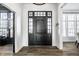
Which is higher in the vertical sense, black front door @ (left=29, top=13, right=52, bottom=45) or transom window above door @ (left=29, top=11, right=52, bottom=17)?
transom window above door @ (left=29, top=11, right=52, bottom=17)

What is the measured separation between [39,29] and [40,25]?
7.0 inches

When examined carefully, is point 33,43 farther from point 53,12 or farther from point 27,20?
point 53,12

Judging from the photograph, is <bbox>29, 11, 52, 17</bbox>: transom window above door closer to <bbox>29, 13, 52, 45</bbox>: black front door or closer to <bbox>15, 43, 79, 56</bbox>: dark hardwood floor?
<bbox>29, 13, 52, 45</bbox>: black front door

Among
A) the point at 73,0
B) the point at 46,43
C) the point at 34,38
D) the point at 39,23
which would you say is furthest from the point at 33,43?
the point at 73,0

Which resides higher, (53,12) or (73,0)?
(53,12)

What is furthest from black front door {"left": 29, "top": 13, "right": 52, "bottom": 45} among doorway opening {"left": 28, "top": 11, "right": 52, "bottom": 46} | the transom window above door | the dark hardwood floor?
the dark hardwood floor

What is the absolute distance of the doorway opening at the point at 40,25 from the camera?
16.3 feet

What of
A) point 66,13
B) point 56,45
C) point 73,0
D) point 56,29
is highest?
point 66,13

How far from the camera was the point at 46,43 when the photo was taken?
188 inches

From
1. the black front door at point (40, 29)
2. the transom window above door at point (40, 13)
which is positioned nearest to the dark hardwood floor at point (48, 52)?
the black front door at point (40, 29)

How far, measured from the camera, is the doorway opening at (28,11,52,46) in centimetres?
498

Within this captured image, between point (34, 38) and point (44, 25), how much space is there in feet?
2.36

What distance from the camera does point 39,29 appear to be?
5090mm

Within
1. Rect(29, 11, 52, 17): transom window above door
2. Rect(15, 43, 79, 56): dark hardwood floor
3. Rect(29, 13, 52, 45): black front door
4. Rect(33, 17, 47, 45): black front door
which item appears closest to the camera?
Rect(15, 43, 79, 56): dark hardwood floor
